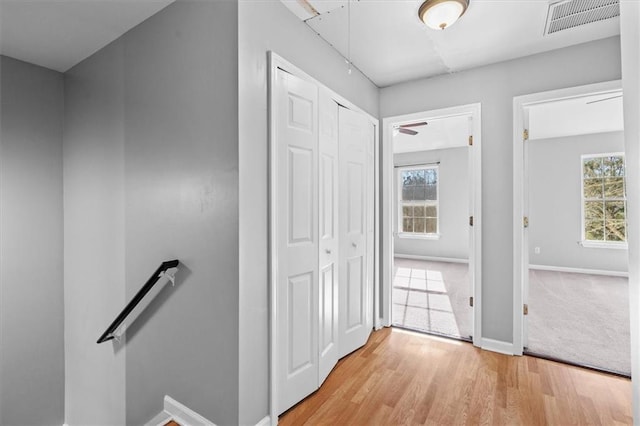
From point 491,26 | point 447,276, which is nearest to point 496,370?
point 491,26

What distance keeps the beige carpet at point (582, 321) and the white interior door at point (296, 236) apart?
7.24 ft

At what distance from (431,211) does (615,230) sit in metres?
3.28

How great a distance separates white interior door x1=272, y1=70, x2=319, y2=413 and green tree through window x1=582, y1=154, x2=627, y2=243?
629cm

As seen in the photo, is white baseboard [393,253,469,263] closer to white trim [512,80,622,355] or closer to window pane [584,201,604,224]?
window pane [584,201,604,224]

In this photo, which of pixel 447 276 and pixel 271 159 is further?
pixel 447 276

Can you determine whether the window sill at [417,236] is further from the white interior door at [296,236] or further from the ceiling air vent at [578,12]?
the white interior door at [296,236]

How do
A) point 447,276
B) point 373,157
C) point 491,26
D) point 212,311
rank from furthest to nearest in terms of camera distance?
point 447,276 → point 373,157 → point 491,26 → point 212,311

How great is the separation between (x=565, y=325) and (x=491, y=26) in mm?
3152

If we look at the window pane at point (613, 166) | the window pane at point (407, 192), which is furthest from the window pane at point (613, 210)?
the window pane at point (407, 192)

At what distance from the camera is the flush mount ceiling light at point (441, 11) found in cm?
185

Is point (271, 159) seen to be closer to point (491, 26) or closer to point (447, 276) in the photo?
point (491, 26)

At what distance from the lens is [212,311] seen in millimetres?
1671

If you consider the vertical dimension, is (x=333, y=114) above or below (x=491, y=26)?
below

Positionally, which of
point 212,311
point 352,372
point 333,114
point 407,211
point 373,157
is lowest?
point 352,372
